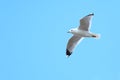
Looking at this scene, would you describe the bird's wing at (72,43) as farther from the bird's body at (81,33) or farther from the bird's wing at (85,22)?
the bird's wing at (85,22)

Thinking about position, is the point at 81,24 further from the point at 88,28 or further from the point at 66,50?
the point at 66,50

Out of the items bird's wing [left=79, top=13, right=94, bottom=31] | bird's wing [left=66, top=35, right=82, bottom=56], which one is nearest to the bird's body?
bird's wing [left=79, top=13, right=94, bottom=31]

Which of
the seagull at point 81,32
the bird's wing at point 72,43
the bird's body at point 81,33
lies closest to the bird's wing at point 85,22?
the seagull at point 81,32

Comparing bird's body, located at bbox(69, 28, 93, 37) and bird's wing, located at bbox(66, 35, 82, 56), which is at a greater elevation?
bird's body, located at bbox(69, 28, 93, 37)

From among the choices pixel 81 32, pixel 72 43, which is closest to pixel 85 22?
pixel 81 32

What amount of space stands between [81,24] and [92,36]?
80cm

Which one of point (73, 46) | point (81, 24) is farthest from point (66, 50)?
point (81, 24)

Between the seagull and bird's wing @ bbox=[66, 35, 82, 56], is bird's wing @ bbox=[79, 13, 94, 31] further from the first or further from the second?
bird's wing @ bbox=[66, 35, 82, 56]

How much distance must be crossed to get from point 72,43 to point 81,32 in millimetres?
1204

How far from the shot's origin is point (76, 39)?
23.2m

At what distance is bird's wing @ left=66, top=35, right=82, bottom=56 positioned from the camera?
76.0 feet

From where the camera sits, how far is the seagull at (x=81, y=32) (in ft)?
72.1

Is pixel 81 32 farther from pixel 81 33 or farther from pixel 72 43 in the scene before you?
pixel 72 43

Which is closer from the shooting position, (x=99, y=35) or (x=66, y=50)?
(x=99, y=35)
